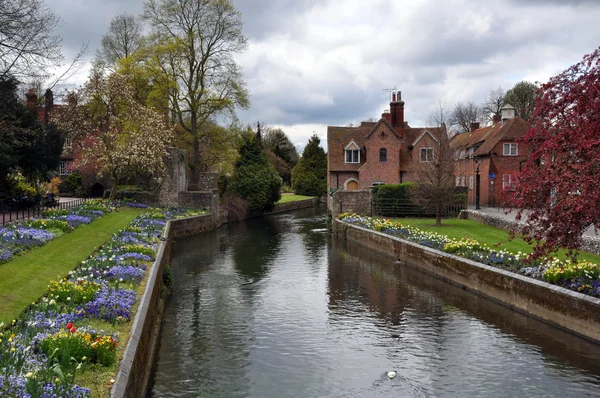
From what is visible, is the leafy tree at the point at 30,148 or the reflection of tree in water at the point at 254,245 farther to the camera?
the leafy tree at the point at 30,148

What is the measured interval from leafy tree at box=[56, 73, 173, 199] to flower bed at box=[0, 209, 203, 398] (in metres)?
24.9

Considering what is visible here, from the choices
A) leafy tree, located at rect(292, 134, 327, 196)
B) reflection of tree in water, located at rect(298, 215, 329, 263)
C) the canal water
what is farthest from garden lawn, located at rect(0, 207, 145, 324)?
leafy tree, located at rect(292, 134, 327, 196)

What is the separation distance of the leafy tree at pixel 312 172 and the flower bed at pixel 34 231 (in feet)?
173

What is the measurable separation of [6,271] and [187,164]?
33.9 metres

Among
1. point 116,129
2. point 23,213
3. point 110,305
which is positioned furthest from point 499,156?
point 110,305

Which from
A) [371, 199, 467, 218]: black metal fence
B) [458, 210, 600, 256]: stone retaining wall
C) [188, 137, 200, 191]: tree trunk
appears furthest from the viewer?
[188, 137, 200, 191]: tree trunk

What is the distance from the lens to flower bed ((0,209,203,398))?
6652 mm

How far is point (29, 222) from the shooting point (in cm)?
2081

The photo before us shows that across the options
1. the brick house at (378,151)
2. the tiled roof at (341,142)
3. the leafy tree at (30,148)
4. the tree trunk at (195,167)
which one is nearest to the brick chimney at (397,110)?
the brick house at (378,151)

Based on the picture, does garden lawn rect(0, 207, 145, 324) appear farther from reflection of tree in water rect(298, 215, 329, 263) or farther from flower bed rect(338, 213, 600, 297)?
flower bed rect(338, 213, 600, 297)

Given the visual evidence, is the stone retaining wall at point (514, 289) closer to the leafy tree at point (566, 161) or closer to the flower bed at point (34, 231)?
the leafy tree at point (566, 161)

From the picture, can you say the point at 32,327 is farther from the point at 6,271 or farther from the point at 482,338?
the point at 482,338

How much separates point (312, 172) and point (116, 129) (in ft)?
139

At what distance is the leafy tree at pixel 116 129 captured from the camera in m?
38.3
